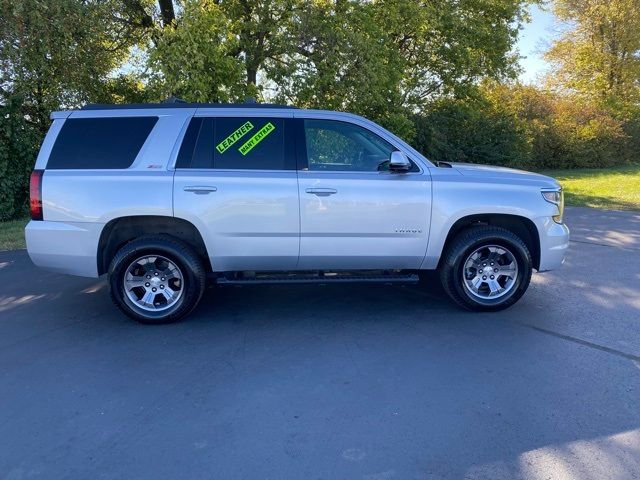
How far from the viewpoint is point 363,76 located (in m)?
12.1

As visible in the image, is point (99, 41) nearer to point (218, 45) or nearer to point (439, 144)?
point (218, 45)

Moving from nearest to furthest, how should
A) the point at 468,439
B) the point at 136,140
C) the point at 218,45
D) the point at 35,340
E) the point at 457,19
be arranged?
1. the point at 468,439
2. the point at 35,340
3. the point at 136,140
4. the point at 218,45
5. the point at 457,19

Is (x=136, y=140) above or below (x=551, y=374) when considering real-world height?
above

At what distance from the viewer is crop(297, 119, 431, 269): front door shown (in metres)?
5.23

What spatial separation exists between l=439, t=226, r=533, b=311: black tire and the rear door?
155 cm

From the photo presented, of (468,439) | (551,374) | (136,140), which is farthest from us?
(136,140)

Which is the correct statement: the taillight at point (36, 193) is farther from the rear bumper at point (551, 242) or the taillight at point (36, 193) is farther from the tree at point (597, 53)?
the tree at point (597, 53)

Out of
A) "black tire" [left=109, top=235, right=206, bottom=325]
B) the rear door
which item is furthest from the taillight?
the rear door

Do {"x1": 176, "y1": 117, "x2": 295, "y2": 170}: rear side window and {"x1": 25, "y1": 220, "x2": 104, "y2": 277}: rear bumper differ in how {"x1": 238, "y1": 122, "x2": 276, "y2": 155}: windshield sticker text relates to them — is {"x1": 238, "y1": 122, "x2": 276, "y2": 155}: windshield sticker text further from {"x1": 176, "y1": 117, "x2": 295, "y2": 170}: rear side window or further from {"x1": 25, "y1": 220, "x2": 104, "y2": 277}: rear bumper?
{"x1": 25, "y1": 220, "x2": 104, "y2": 277}: rear bumper

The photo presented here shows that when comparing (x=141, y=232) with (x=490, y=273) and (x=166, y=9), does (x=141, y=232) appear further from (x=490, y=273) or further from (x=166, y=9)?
(x=166, y=9)

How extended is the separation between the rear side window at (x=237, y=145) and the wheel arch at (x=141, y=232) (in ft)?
2.03

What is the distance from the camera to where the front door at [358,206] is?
523 cm

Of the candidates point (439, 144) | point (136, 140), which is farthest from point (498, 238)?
point (439, 144)

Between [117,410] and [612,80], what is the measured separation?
32.8m
